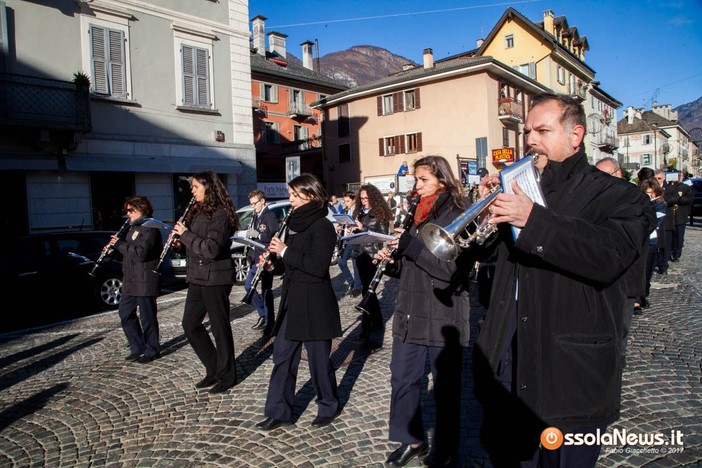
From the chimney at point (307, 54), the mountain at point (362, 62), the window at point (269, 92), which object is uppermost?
the mountain at point (362, 62)

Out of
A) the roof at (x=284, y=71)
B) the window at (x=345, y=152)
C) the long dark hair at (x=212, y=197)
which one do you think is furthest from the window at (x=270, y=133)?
the long dark hair at (x=212, y=197)

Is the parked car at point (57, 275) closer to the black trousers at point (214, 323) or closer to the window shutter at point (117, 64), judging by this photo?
Answer: the black trousers at point (214, 323)

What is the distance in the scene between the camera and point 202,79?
17328mm

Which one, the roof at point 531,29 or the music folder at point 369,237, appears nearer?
the music folder at point 369,237

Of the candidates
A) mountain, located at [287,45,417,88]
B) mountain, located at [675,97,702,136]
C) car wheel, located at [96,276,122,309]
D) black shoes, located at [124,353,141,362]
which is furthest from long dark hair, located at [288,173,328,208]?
mountain, located at [287,45,417,88]

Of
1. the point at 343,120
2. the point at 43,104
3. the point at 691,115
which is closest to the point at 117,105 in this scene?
the point at 43,104

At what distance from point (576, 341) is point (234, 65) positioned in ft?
60.9

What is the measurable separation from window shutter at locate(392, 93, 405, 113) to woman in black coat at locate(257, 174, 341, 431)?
30.5 m

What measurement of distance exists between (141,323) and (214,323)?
1651 mm

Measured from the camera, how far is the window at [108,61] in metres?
15.0

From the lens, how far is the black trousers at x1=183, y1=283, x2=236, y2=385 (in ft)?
15.1

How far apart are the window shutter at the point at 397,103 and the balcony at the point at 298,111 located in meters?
10.4

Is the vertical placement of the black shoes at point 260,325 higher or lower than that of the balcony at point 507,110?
lower

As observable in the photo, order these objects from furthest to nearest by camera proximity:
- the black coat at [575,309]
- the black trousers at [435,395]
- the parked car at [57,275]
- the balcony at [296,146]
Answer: the balcony at [296,146] < the parked car at [57,275] < the black trousers at [435,395] < the black coat at [575,309]
